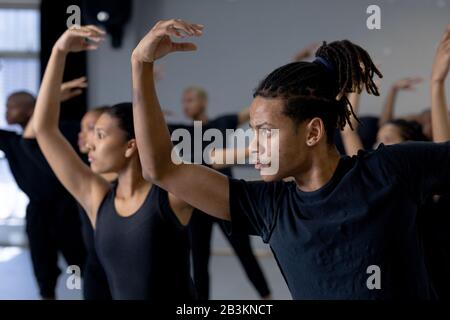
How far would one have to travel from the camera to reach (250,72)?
5.97m

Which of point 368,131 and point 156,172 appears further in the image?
point 368,131

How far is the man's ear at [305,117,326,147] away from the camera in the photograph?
1.34 meters

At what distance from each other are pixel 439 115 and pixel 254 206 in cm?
73

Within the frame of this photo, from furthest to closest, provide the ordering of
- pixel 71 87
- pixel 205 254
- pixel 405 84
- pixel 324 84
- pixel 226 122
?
pixel 226 122, pixel 205 254, pixel 405 84, pixel 71 87, pixel 324 84

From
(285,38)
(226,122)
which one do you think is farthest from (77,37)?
(285,38)

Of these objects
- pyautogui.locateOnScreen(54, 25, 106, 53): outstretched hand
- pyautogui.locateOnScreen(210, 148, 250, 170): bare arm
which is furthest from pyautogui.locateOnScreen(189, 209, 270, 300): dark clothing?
pyautogui.locateOnScreen(54, 25, 106, 53): outstretched hand

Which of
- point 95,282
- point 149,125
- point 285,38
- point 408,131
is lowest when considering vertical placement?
point 95,282

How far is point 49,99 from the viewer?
6.60 ft

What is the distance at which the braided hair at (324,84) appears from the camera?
52.7 inches

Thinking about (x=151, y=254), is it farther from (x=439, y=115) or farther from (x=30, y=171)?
(x=30, y=171)

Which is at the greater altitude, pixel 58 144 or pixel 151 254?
pixel 58 144

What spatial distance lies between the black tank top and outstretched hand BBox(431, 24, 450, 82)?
29.2 inches

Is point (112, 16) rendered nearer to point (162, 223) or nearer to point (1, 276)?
point (1, 276)

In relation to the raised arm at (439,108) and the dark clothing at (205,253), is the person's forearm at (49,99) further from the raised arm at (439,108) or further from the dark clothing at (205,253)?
the dark clothing at (205,253)
